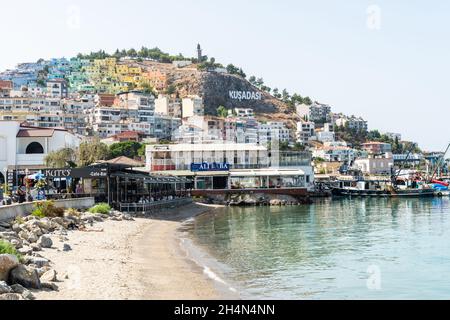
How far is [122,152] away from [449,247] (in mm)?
99254

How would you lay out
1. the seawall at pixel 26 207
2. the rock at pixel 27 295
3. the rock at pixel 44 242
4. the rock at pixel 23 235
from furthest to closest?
the seawall at pixel 26 207, the rock at pixel 23 235, the rock at pixel 44 242, the rock at pixel 27 295

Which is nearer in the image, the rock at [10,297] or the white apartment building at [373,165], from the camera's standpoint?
the rock at [10,297]

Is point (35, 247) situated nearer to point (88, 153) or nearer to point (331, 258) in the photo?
point (331, 258)

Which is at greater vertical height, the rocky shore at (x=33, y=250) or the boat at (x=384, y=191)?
the rocky shore at (x=33, y=250)

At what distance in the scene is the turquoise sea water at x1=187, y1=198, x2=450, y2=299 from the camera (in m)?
19.6

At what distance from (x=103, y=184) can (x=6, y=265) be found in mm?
41207

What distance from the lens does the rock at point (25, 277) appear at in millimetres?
14453

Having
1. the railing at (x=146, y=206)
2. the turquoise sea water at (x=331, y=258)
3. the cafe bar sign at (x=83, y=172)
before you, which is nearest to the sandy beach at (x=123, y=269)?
the turquoise sea water at (x=331, y=258)

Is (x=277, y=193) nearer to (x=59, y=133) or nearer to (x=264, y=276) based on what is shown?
(x=59, y=133)

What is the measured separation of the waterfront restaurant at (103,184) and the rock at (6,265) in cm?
3200

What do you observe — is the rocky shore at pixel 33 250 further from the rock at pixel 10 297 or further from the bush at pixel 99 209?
the bush at pixel 99 209

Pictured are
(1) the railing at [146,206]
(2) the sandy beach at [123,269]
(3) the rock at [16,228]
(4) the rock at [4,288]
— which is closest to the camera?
(4) the rock at [4,288]

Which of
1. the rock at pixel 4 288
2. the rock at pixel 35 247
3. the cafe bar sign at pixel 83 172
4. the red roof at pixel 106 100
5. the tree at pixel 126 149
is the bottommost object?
the rock at pixel 35 247

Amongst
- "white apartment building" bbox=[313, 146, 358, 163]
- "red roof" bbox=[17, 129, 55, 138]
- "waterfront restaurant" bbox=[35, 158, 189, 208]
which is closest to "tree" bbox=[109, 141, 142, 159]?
"red roof" bbox=[17, 129, 55, 138]
